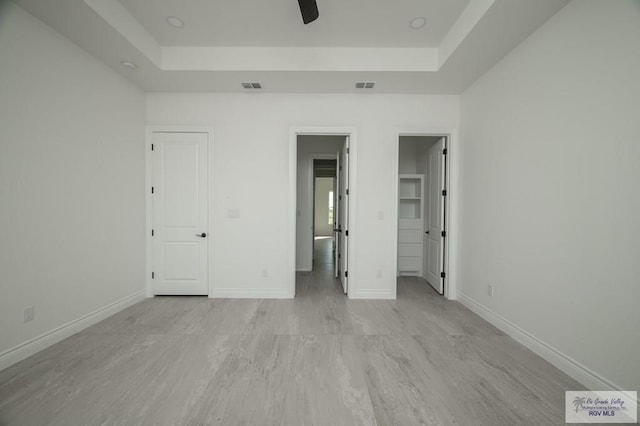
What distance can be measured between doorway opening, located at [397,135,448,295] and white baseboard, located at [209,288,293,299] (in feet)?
7.10

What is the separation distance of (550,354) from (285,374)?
2.20 metres

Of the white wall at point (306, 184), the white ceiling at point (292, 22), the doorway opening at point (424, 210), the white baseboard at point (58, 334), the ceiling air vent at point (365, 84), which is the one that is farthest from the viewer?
the white wall at point (306, 184)

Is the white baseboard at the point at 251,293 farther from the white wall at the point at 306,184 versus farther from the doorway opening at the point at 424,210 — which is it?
the doorway opening at the point at 424,210

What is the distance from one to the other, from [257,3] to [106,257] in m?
3.12

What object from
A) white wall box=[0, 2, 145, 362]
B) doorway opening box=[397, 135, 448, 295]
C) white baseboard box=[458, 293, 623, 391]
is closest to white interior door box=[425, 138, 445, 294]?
doorway opening box=[397, 135, 448, 295]

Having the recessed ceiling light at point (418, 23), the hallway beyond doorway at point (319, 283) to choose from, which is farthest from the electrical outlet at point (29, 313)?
the recessed ceiling light at point (418, 23)

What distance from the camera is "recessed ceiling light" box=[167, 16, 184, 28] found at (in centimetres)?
228

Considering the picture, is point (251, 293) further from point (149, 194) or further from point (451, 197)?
point (451, 197)

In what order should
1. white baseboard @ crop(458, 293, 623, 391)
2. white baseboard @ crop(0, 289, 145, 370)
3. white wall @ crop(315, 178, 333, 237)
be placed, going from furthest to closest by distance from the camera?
white wall @ crop(315, 178, 333, 237) → white baseboard @ crop(0, 289, 145, 370) → white baseboard @ crop(458, 293, 623, 391)

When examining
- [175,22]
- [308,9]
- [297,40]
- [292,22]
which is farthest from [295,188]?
[175,22]

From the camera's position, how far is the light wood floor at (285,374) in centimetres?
140

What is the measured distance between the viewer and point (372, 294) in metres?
3.24

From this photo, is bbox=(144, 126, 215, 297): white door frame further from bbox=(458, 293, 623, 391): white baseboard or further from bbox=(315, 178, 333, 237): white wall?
bbox=(315, 178, 333, 237): white wall

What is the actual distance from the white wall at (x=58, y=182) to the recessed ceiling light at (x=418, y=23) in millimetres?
3369
